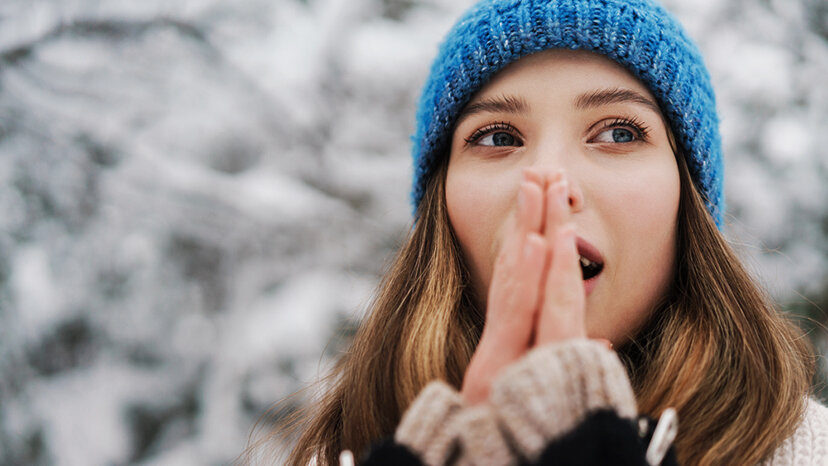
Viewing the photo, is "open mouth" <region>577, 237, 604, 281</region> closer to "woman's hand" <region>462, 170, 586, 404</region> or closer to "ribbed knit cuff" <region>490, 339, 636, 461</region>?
"woman's hand" <region>462, 170, 586, 404</region>

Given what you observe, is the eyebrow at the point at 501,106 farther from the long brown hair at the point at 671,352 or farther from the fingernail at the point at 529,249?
the fingernail at the point at 529,249

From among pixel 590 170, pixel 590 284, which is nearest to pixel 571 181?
pixel 590 170

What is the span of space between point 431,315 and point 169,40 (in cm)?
158

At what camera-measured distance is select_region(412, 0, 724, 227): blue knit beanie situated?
107 cm

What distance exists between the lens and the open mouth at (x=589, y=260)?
3.07 feet

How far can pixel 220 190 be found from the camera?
6.63 ft

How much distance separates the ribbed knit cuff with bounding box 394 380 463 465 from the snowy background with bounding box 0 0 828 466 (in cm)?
101

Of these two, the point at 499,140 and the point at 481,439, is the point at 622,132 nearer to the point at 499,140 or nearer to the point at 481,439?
the point at 499,140

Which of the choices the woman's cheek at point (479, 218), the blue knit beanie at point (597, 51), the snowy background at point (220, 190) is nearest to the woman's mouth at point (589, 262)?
the woman's cheek at point (479, 218)

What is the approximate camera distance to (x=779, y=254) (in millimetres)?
1855

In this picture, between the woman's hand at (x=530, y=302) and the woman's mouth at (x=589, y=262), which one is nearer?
the woman's hand at (x=530, y=302)

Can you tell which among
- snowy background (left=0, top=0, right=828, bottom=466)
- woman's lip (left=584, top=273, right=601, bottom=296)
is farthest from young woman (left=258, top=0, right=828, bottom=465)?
snowy background (left=0, top=0, right=828, bottom=466)

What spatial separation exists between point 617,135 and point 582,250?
0.24 metres

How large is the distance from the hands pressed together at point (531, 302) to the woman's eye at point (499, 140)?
36 cm
